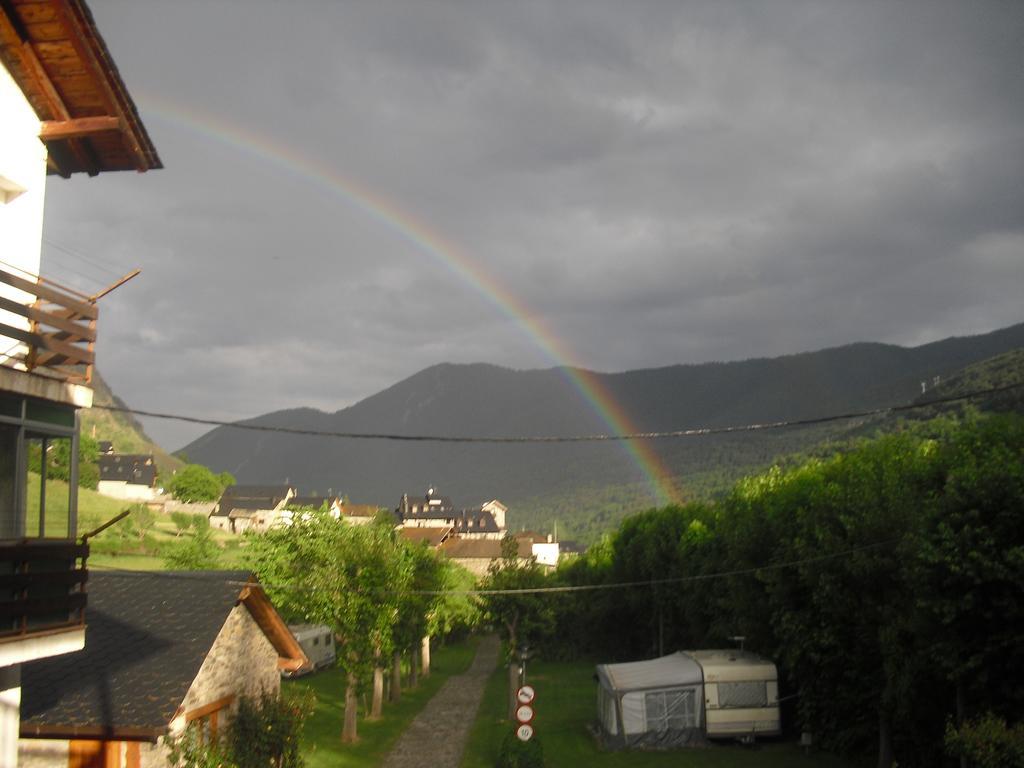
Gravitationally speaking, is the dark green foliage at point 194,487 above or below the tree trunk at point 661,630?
above

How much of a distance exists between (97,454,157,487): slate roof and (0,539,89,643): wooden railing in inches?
5989

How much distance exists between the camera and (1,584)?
35.9 ft

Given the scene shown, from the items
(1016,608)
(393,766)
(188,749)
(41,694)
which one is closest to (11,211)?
(41,694)

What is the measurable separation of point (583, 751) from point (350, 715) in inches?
370

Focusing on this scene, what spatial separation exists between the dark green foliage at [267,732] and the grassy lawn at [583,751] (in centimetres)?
Result: 1185

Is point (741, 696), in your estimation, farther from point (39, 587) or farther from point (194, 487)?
point (194, 487)

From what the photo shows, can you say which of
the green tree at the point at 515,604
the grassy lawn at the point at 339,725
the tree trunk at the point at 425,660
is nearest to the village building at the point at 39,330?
the grassy lawn at the point at 339,725

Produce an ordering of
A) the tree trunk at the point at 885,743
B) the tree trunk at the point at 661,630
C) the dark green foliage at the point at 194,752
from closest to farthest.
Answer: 1. the dark green foliage at the point at 194,752
2. the tree trunk at the point at 885,743
3. the tree trunk at the point at 661,630

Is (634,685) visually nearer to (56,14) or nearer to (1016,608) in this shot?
(1016,608)

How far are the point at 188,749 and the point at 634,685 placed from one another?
2401 cm

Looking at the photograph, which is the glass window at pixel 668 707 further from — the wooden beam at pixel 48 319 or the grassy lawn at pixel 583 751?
the wooden beam at pixel 48 319

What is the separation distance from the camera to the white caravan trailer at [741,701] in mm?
37844

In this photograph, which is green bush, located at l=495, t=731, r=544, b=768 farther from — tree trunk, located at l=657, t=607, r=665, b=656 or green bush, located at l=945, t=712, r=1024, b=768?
tree trunk, located at l=657, t=607, r=665, b=656

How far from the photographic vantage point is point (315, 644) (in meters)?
55.9
